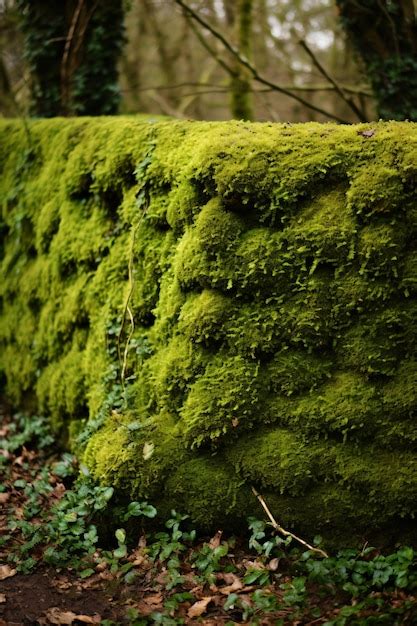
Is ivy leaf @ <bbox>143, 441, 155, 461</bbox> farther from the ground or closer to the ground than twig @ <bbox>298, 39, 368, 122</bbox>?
closer to the ground

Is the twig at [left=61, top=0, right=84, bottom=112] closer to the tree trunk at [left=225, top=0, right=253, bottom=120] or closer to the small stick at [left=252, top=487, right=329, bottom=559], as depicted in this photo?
the tree trunk at [left=225, top=0, right=253, bottom=120]

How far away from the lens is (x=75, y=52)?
8586 millimetres

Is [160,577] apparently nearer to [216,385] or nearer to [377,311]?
[216,385]

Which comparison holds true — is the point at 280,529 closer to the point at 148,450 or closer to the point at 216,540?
the point at 216,540

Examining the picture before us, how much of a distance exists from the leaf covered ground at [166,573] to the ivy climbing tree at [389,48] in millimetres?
5537

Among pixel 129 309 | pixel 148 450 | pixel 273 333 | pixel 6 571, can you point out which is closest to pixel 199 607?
pixel 148 450

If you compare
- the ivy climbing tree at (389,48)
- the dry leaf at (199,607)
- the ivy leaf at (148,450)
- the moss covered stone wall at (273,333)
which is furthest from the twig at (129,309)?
the ivy climbing tree at (389,48)

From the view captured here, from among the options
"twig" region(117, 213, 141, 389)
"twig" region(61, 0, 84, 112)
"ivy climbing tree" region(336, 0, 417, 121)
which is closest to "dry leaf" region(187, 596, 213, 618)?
"twig" region(117, 213, 141, 389)

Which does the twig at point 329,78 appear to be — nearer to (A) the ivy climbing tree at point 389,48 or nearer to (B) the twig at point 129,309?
(A) the ivy climbing tree at point 389,48

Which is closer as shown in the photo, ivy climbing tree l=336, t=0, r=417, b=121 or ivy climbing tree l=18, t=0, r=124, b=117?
ivy climbing tree l=336, t=0, r=417, b=121

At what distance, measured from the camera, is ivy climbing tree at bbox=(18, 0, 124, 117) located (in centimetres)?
850

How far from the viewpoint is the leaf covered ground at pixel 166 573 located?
318 cm

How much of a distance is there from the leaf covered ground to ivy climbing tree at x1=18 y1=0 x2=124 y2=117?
6.21 meters

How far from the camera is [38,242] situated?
243 inches
